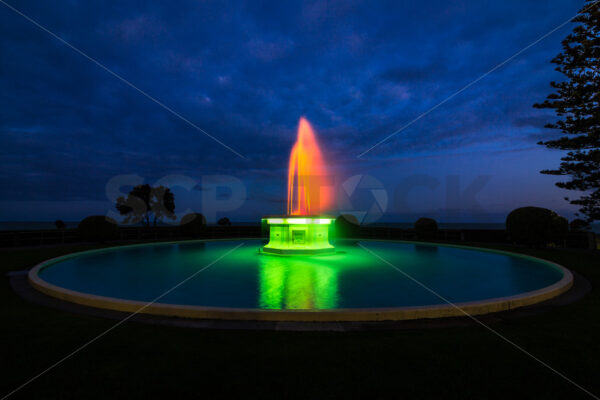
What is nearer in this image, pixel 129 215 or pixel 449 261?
pixel 449 261

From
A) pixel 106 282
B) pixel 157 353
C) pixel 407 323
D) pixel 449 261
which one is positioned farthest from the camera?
pixel 449 261

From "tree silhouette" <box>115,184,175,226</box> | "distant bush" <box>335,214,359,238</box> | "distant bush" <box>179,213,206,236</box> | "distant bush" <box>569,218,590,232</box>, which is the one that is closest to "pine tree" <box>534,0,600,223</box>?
"distant bush" <box>569,218,590,232</box>

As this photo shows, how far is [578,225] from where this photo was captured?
80.5ft

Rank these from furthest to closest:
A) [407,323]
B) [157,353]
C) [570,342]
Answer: [407,323] < [570,342] < [157,353]

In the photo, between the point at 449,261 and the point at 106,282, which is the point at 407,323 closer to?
the point at 106,282

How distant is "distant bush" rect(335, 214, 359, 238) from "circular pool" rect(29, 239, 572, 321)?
1746 centimetres

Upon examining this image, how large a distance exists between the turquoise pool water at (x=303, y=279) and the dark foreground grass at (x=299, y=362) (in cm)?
271

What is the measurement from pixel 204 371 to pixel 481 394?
386cm

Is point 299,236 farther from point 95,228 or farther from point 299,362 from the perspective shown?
point 95,228

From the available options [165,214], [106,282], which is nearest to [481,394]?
[106,282]

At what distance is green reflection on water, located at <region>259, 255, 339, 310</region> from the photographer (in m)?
9.08

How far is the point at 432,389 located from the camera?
419 cm

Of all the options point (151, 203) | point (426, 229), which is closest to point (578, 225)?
point (426, 229)

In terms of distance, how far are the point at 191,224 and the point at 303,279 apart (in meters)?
25.5
